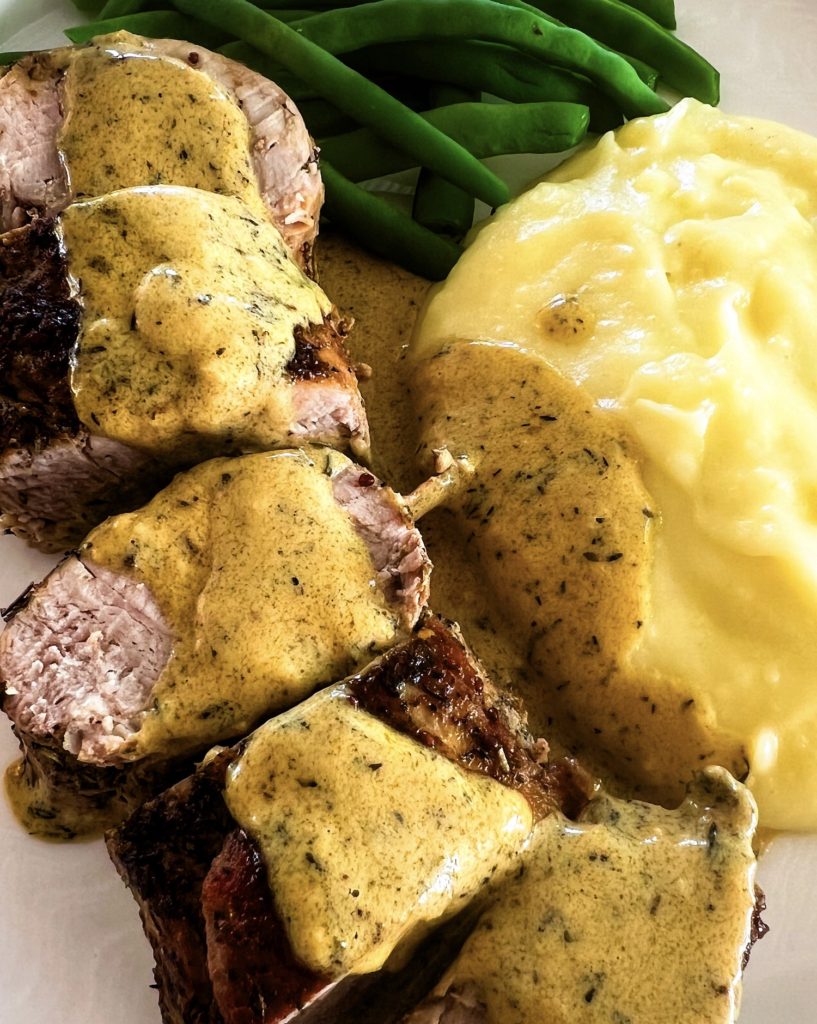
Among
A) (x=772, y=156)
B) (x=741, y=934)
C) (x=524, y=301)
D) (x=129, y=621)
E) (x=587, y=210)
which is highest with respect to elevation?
(x=772, y=156)

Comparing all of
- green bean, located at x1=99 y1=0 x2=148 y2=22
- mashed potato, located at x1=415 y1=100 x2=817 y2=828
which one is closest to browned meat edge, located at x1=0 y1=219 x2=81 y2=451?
mashed potato, located at x1=415 y1=100 x2=817 y2=828

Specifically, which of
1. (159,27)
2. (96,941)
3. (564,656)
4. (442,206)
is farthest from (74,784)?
(159,27)

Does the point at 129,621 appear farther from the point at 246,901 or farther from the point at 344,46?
the point at 344,46

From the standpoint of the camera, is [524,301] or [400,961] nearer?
[400,961]

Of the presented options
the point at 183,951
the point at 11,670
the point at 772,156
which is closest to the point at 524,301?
the point at 772,156

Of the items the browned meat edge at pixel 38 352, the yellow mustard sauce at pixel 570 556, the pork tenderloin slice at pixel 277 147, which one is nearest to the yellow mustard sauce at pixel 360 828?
the yellow mustard sauce at pixel 570 556

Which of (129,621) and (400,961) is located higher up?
(129,621)
